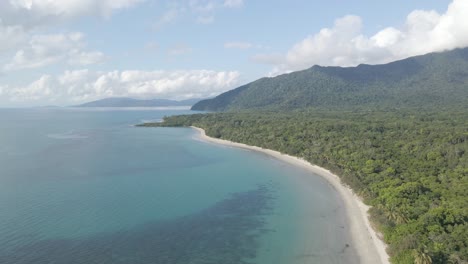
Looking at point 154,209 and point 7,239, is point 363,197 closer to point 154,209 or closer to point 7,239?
point 154,209

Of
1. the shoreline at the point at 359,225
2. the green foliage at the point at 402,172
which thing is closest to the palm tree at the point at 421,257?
the green foliage at the point at 402,172

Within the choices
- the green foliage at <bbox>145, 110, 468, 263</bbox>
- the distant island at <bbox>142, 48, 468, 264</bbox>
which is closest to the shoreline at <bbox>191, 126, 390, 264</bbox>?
the distant island at <bbox>142, 48, 468, 264</bbox>

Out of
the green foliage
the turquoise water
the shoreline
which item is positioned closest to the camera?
the green foliage

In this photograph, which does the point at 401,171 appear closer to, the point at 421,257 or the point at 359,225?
the point at 359,225

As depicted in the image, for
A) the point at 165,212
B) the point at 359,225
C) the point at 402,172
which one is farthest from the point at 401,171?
the point at 165,212

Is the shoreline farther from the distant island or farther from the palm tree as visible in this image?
the palm tree

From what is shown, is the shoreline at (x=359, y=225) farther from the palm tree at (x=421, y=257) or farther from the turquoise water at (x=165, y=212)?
the palm tree at (x=421, y=257)

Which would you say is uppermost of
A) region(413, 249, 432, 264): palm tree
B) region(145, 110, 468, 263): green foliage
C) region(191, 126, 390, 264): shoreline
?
region(145, 110, 468, 263): green foliage
